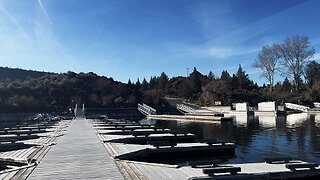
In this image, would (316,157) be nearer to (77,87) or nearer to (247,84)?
(77,87)

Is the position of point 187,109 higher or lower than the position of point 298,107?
lower

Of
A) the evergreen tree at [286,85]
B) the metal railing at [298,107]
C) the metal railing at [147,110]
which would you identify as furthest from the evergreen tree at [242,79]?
the metal railing at [147,110]

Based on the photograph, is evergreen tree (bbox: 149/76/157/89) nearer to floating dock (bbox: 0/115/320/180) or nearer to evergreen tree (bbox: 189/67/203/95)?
evergreen tree (bbox: 189/67/203/95)

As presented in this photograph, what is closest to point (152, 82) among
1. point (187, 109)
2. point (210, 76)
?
point (210, 76)

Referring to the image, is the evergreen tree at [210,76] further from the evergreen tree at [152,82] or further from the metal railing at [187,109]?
the metal railing at [187,109]

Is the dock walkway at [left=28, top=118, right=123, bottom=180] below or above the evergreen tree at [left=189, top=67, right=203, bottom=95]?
below

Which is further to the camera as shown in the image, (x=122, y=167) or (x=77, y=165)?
(x=77, y=165)

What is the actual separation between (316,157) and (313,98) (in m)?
62.0

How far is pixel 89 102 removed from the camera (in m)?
77.6

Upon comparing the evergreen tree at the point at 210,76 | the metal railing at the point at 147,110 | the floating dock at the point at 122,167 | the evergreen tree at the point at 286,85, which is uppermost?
the evergreen tree at the point at 210,76

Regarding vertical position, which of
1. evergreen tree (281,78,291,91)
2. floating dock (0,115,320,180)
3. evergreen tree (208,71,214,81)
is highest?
evergreen tree (208,71,214,81)

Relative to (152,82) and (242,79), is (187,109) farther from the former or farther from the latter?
(152,82)

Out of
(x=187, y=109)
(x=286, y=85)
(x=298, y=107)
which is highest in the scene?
(x=286, y=85)

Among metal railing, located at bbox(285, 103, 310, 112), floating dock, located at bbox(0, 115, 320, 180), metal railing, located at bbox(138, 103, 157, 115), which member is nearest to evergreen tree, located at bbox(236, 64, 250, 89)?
metal railing, located at bbox(285, 103, 310, 112)
